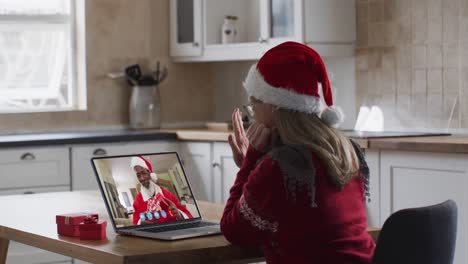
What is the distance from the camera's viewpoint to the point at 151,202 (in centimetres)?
261

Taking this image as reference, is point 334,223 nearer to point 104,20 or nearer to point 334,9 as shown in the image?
point 334,9

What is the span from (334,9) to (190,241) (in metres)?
2.89

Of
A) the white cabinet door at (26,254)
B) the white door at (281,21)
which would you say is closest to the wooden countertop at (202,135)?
the white door at (281,21)

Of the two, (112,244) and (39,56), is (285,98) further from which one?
(39,56)

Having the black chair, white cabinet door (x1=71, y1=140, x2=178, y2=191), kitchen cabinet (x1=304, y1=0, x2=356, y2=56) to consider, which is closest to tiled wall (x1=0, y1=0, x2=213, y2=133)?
white cabinet door (x1=71, y1=140, x2=178, y2=191)

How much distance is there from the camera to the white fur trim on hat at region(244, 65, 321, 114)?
92.7 inches

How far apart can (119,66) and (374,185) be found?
212 centimetres

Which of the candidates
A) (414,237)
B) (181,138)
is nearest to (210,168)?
(181,138)

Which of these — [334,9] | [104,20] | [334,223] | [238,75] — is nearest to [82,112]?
[104,20]

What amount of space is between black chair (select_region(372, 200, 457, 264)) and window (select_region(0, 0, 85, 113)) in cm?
373

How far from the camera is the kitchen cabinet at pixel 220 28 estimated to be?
5.11 m

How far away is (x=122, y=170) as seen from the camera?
2619 millimetres

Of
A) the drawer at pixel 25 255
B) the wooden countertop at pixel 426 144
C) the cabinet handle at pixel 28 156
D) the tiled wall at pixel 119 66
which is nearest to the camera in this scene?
the wooden countertop at pixel 426 144

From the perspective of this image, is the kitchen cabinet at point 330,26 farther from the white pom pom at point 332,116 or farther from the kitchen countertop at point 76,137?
the white pom pom at point 332,116
